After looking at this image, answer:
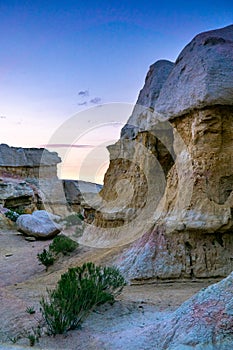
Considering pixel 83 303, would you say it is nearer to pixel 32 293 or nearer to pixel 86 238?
pixel 32 293

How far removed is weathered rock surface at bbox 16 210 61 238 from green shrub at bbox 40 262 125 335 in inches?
387

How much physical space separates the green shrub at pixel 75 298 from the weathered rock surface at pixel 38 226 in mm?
9827

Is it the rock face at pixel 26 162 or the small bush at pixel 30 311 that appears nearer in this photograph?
the small bush at pixel 30 311

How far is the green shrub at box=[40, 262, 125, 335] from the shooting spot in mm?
4211

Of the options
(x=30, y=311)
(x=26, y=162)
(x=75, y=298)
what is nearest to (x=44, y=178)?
(x=26, y=162)

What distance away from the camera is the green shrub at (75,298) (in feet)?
13.8

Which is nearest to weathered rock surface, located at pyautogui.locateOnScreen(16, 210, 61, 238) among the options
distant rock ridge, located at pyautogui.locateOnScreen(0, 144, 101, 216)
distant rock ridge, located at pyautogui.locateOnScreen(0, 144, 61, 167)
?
distant rock ridge, located at pyautogui.locateOnScreen(0, 144, 101, 216)

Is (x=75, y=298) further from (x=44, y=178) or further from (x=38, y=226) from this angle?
(x=44, y=178)

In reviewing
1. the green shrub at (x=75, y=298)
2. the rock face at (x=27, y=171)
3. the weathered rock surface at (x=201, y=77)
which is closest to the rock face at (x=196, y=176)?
the weathered rock surface at (x=201, y=77)

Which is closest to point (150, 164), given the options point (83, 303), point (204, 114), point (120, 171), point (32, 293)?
point (120, 171)

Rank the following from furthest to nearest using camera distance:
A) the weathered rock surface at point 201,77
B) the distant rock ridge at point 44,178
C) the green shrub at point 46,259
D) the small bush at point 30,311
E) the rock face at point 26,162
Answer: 1. the rock face at point 26,162
2. the distant rock ridge at point 44,178
3. the green shrub at point 46,259
4. the weathered rock surface at point 201,77
5. the small bush at point 30,311

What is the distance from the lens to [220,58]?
6734 mm

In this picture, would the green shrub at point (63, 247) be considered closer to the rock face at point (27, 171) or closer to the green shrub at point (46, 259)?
the green shrub at point (46, 259)

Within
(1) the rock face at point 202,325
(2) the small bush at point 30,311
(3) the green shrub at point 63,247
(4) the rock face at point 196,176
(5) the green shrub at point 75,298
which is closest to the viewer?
(1) the rock face at point 202,325
